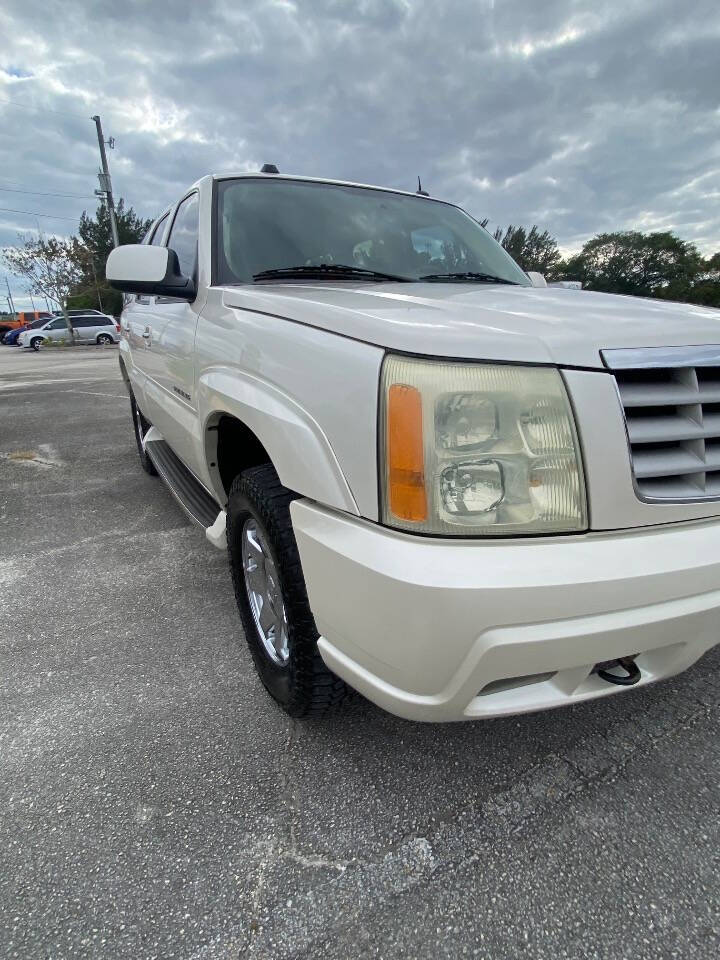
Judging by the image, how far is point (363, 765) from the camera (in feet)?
5.45

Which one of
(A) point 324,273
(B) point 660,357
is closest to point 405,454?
(B) point 660,357

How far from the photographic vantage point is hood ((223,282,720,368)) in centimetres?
121

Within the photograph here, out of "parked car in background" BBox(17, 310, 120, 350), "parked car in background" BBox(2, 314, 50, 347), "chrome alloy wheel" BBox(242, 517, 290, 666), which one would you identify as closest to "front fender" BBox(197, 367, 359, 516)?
"chrome alloy wheel" BBox(242, 517, 290, 666)

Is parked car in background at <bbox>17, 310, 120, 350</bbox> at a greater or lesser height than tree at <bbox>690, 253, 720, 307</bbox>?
lesser

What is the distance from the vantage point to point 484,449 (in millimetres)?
1195

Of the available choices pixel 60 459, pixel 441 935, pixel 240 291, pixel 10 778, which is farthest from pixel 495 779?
pixel 60 459

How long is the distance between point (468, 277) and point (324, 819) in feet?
7.11

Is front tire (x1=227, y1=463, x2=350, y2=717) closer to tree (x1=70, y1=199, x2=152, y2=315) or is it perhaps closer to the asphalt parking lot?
the asphalt parking lot

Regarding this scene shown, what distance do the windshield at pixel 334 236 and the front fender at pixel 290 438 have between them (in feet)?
2.39

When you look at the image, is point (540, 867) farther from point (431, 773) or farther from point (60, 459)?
point (60, 459)

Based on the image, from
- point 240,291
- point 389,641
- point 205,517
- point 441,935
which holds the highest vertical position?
point 240,291

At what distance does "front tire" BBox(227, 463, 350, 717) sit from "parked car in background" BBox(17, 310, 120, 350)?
28997 mm

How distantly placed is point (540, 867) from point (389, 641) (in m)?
0.71

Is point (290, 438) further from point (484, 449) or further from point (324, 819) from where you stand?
point (324, 819)
